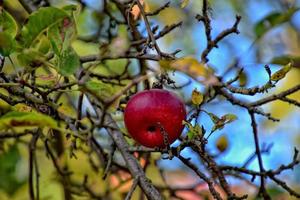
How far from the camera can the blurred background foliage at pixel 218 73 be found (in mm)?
1814

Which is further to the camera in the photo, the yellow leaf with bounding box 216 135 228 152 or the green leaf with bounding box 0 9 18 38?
the yellow leaf with bounding box 216 135 228 152

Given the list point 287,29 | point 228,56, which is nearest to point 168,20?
point 228,56

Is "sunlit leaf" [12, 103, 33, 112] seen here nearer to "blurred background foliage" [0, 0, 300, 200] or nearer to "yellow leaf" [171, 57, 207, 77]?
"yellow leaf" [171, 57, 207, 77]

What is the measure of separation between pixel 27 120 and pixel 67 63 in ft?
0.45

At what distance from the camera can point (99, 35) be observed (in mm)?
1920

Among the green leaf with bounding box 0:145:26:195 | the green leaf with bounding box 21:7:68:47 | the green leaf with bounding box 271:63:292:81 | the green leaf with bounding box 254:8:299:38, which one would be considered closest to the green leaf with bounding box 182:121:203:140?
the green leaf with bounding box 271:63:292:81

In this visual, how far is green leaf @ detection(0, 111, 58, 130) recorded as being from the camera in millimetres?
876

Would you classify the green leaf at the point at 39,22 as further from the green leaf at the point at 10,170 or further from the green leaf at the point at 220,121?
the green leaf at the point at 10,170

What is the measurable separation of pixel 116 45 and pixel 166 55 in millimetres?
246

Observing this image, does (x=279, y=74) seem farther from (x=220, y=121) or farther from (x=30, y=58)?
(x=30, y=58)

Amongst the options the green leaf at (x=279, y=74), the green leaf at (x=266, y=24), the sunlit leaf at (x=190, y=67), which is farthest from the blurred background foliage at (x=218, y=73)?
the sunlit leaf at (x=190, y=67)

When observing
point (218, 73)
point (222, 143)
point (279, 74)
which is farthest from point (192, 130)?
point (218, 73)

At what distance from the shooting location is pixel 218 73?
1.75 metres

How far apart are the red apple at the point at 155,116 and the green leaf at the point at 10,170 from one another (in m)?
0.83
